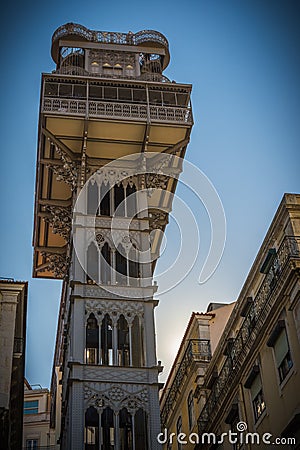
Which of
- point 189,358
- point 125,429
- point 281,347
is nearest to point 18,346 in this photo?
point 125,429

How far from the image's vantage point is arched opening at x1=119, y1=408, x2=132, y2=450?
27.3 meters

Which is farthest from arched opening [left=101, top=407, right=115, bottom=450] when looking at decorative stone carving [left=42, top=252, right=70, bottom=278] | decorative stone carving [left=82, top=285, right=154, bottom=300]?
decorative stone carving [left=42, top=252, right=70, bottom=278]

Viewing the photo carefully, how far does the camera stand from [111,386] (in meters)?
27.5

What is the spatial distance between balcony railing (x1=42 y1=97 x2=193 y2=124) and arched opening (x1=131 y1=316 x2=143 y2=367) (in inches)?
365

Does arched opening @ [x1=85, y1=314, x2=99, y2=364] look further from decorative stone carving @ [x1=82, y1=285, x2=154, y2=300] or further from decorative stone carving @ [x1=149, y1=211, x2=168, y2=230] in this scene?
decorative stone carving @ [x1=149, y1=211, x2=168, y2=230]

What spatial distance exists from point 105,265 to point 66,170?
5.50m

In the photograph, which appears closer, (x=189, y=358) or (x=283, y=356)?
(x=283, y=356)

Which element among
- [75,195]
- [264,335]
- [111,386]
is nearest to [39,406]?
[75,195]

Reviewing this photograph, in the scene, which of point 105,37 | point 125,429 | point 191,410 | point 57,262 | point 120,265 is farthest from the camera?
point 57,262

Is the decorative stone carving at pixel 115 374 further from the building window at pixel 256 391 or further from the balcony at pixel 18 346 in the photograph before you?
the building window at pixel 256 391

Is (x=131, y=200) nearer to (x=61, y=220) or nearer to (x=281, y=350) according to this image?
(x=61, y=220)

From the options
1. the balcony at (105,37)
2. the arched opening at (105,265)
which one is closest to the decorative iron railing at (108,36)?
the balcony at (105,37)

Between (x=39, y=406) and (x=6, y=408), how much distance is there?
25257 millimetres

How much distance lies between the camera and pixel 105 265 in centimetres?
3167
